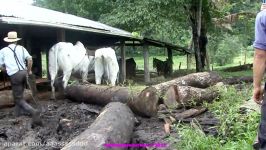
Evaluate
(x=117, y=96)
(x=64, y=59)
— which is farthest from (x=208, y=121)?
(x=64, y=59)

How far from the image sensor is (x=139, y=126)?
Result: 7.58m

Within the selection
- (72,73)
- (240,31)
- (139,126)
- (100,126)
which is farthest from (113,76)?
(240,31)

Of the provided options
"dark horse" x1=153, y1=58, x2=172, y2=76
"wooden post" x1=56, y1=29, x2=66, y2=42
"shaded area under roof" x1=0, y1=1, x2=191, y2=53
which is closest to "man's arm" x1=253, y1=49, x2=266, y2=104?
"shaded area under roof" x1=0, y1=1, x2=191, y2=53

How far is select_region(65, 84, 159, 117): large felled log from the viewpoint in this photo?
809cm

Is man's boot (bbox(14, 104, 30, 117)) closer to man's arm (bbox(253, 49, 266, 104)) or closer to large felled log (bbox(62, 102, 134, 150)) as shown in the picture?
large felled log (bbox(62, 102, 134, 150))

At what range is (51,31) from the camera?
55.0 ft

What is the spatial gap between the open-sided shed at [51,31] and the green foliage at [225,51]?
18943mm

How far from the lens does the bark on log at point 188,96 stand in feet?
27.3

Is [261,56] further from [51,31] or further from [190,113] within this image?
[51,31]

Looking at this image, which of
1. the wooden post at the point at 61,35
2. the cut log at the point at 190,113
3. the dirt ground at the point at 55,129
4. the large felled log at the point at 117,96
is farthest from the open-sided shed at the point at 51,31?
the cut log at the point at 190,113

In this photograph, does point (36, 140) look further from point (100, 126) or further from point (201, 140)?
point (201, 140)

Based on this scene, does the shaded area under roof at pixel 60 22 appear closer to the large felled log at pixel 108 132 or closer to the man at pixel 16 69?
Answer: the man at pixel 16 69

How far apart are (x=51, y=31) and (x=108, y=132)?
38.7 feet

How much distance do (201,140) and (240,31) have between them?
106 ft
